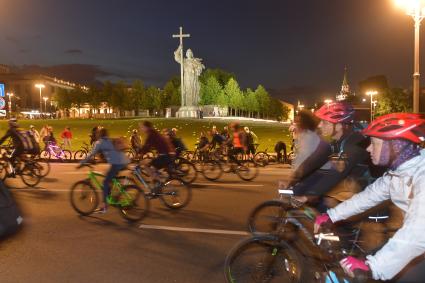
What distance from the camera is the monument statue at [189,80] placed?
205 ft

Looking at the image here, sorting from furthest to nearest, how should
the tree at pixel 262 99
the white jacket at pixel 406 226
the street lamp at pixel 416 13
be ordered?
the tree at pixel 262 99
the street lamp at pixel 416 13
the white jacket at pixel 406 226

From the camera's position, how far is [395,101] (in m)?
71.1

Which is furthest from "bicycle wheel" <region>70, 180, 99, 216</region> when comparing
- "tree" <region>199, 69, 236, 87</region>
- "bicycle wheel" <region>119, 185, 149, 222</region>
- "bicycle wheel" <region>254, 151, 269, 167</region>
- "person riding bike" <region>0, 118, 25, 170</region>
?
"tree" <region>199, 69, 236, 87</region>

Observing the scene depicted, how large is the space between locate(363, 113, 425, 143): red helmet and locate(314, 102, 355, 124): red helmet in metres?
2.13

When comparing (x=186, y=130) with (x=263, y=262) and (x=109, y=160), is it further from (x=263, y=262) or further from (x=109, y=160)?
(x=263, y=262)

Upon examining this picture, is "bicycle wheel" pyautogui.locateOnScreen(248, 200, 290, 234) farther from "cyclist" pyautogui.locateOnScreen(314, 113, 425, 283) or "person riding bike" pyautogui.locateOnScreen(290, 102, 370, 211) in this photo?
"cyclist" pyautogui.locateOnScreen(314, 113, 425, 283)

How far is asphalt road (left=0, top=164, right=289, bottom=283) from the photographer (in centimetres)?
532

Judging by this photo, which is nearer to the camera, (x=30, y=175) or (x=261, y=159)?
(x=30, y=175)

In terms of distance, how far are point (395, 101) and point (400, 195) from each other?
74.8 metres

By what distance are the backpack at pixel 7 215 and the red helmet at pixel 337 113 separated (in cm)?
371

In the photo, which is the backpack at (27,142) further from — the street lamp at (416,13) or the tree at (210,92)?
the tree at (210,92)

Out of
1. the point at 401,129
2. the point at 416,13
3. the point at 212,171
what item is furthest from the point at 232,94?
the point at 401,129

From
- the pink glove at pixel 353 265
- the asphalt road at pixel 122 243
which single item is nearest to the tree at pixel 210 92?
the asphalt road at pixel 122 243

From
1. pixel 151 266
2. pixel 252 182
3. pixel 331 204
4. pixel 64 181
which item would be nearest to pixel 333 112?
pixel 331 204
